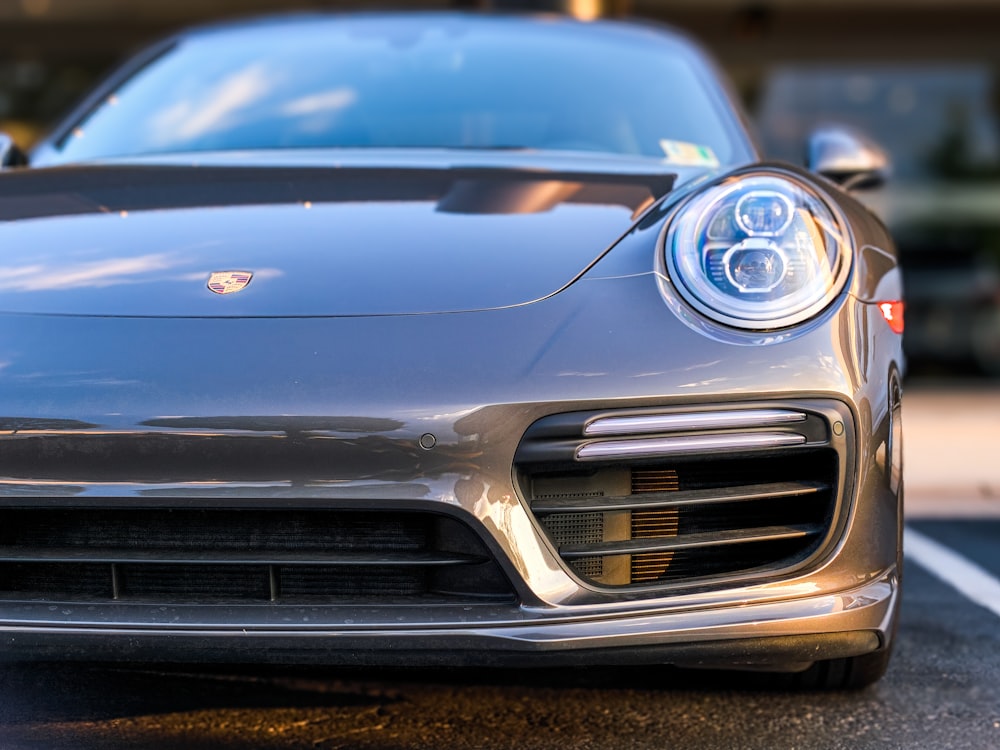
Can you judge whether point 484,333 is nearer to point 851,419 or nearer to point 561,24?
point 851,419

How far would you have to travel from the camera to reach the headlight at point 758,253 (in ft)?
6.77

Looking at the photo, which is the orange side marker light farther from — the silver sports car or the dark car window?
the dark car window

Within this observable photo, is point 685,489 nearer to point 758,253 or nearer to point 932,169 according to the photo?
point 758,253

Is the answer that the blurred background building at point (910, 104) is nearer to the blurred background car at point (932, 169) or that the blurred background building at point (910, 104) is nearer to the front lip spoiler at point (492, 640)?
the blurred background car at point (932, 169)

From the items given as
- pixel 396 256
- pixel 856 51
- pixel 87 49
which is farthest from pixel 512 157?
pixel 87 49

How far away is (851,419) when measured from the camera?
2.01 metres

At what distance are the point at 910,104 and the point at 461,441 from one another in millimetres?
10523

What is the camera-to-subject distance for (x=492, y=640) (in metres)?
1.95

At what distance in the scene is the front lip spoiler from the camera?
6.40ft

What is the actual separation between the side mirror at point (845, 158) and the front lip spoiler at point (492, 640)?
1317mm

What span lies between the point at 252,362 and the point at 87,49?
11088mm

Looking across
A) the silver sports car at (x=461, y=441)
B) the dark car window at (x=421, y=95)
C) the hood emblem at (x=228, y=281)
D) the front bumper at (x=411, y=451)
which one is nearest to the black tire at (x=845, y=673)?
the silver sports car at (x=461, y=441)

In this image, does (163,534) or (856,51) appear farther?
(856,51)

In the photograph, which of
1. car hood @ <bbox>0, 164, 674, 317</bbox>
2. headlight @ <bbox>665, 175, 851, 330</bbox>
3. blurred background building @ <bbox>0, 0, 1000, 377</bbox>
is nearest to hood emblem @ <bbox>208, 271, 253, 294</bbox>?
car hood @ <bbox>0, 164, 674, 317</bbox>
